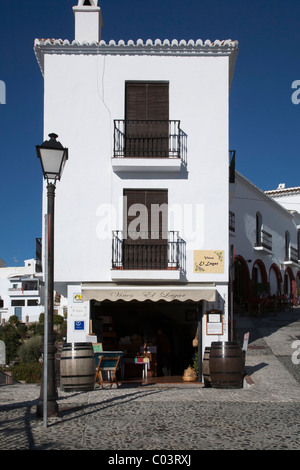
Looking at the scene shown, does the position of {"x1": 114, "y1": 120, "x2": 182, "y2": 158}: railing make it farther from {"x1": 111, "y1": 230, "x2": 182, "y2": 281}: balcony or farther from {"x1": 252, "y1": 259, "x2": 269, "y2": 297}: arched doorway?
{"x1": 252, "y1": 259, "x2": 269, "y2": 297}: arched doorway

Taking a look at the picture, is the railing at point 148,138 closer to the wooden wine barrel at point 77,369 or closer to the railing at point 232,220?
the wooden wine barrel at point 77,369

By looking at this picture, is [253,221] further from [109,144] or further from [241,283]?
[109,144]

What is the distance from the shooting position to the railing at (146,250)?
15.4 meters

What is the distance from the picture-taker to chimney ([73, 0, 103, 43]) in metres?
16.6

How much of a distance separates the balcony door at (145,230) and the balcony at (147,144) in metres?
0.83

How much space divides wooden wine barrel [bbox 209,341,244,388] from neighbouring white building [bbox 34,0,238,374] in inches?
130

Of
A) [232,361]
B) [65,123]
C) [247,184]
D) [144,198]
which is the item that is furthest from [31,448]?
[247,184]

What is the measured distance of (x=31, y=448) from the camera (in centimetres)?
658

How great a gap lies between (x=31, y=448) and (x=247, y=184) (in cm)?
2438

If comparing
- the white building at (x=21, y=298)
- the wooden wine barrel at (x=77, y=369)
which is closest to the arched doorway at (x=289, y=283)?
the wooden wine barrel at (x=77, y=369)

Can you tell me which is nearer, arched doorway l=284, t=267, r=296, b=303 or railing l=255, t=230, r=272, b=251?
railing l=255, t=230, r=272, b=251

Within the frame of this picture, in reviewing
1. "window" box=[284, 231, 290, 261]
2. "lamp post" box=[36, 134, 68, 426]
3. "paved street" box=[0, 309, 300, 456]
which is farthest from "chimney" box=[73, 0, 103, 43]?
"window" box=[284, 231, 290, 261]

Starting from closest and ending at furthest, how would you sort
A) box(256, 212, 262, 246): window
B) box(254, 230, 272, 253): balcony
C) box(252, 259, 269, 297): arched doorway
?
box(252, 259, 269, 297): arched doorway
box(254, 230, 272, 253): balcony
box(256, 212, 262, 246): window

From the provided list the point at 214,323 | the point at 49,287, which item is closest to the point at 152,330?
the point at 214,323
